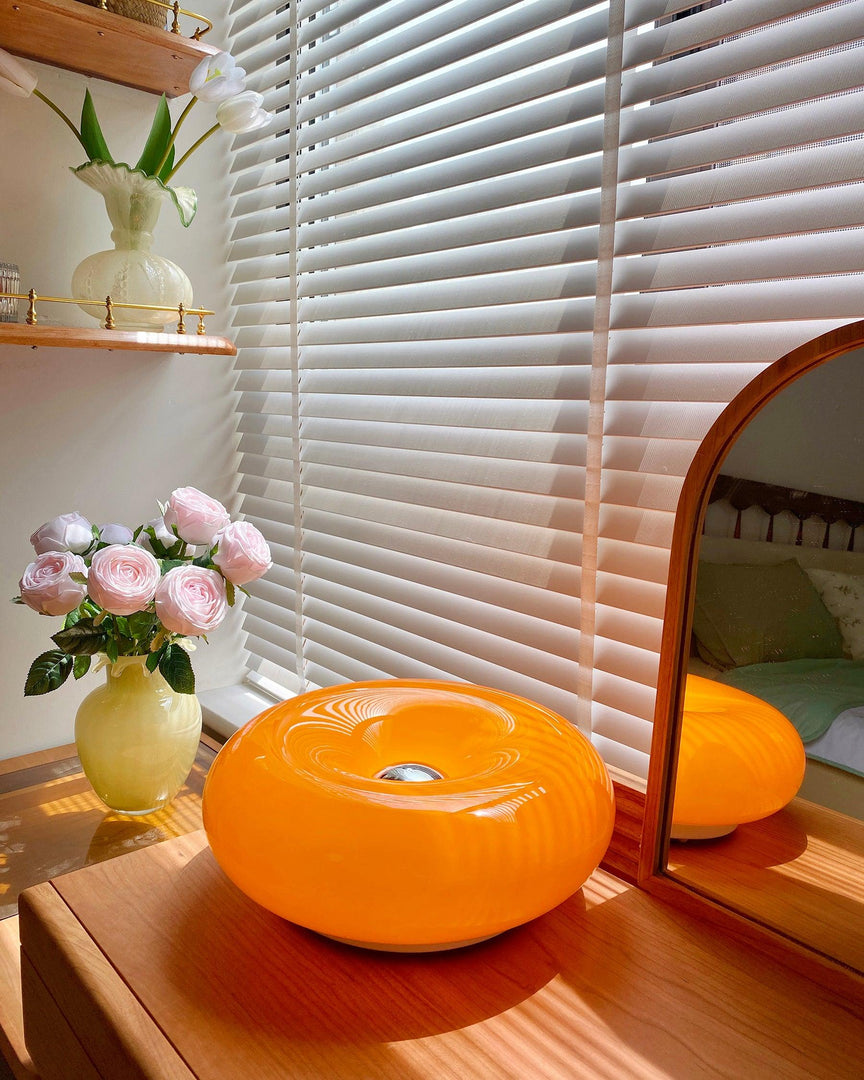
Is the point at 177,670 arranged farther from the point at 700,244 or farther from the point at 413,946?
the point at 700,244

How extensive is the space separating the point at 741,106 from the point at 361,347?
2.04 feet

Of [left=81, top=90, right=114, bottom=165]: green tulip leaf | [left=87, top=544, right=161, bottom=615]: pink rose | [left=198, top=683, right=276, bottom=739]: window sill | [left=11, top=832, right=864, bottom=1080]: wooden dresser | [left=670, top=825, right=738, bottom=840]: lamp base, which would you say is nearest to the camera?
[left=11, top=832, right=864, bottom=1080]: wooden dresser

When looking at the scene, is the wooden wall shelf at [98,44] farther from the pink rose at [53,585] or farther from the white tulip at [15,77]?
the pink rose at [53,585]

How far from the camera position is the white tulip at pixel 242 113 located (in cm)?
117

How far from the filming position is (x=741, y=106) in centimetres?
72

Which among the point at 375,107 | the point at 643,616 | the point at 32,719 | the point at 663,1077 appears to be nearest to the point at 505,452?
the point at 643,616

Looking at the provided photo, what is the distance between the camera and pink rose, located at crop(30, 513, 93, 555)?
1026 millimetres

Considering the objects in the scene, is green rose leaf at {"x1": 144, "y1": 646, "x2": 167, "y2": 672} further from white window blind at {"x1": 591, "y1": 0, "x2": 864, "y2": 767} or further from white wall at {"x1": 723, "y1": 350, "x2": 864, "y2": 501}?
white wall at {"x1": 723, "y1": 350, "x2": 864, "y2": 501}

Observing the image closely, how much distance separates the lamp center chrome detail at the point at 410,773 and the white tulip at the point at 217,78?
934 mm

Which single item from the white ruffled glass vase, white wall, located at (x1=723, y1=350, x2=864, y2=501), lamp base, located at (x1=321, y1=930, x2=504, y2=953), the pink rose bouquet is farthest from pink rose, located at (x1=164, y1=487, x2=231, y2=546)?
white wall, located at (x1=723, y1=350, x2=864, y2=501)

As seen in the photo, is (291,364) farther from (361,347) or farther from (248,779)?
(248,779)

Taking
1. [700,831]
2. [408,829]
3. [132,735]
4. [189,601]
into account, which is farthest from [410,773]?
[132,735]

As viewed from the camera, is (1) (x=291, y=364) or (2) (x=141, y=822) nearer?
(2) (x=141, y=822)

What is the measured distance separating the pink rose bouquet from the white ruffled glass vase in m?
0.32
